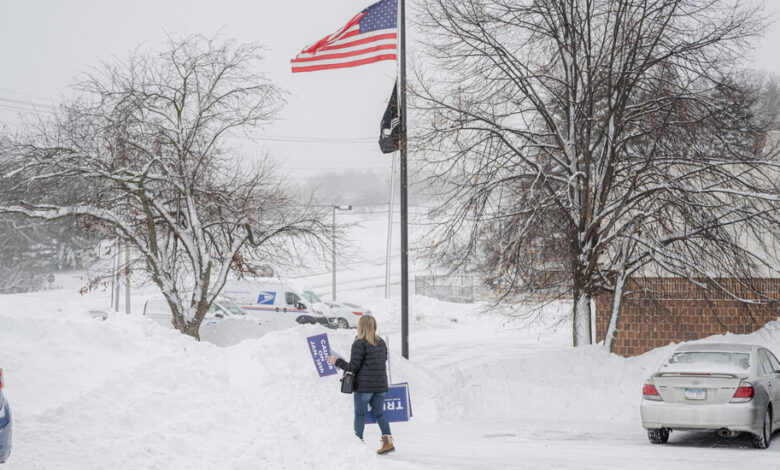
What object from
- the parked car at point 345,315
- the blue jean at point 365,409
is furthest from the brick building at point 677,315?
the parked car at point 345,315

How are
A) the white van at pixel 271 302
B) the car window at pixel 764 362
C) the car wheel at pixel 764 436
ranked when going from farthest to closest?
the white van at pixel 271 302, the car window at pixel 764 362, the car wheel at pixel 764 436

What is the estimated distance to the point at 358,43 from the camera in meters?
17.5

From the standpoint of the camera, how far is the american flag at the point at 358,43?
17.3 m

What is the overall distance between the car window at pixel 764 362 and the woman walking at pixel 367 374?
5.54 meters

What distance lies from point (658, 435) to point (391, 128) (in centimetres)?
Result: 887

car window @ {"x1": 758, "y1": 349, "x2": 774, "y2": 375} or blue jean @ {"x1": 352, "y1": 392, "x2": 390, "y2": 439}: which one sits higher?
car window @ {"x1": 758, "y1": 349, "x2": 774, "y2": 375}

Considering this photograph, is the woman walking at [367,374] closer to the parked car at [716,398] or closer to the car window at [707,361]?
the parked car at [716,398]

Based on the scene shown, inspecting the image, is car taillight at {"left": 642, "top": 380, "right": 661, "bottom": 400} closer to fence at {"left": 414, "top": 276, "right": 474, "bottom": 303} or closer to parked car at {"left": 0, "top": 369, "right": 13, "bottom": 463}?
parked car at {"left": 0, "top": 369, "right": 13, "bottom": 463}

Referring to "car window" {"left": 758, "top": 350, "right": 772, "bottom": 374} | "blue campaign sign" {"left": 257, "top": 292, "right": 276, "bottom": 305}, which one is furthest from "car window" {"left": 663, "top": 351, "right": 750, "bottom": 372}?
"blue campaign sign" {"left": 257, "top": 292, "right": 276, "bottom": 305}

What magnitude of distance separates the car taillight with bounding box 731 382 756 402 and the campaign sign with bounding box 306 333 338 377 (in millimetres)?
5682

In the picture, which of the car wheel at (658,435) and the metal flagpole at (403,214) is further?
the metal flagpole at (403,214)

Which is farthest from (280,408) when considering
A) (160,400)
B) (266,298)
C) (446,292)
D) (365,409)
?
(446,292)

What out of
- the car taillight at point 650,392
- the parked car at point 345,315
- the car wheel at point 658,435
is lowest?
the parked car at point 345,315

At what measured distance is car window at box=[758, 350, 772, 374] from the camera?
36.4ft
